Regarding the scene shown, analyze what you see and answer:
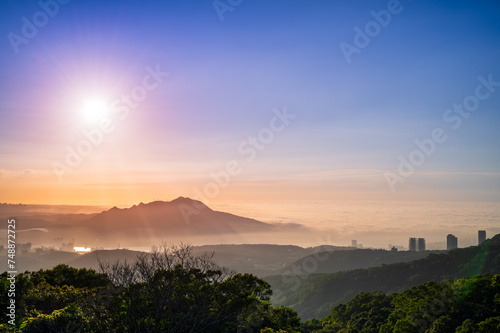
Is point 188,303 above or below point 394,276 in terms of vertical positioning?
above

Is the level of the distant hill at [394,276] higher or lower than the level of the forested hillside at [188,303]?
lower

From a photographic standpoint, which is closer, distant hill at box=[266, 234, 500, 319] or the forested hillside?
the forested hillside

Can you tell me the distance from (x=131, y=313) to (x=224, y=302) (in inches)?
444

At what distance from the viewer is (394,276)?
164250 millimetres

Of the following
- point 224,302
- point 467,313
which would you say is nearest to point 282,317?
point 224,302

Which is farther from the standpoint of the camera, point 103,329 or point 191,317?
point 191,317

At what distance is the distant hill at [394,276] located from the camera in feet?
490

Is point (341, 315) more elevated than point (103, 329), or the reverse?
point (103, 329)

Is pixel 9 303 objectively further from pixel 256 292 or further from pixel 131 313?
pixel 256 292

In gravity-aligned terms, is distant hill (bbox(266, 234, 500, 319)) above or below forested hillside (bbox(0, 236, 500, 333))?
below

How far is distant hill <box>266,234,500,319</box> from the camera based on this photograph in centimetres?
14938

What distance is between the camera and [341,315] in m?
69.4

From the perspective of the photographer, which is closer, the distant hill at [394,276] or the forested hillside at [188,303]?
the forested hillside at [188,303]

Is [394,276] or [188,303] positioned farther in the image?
[394,276]
